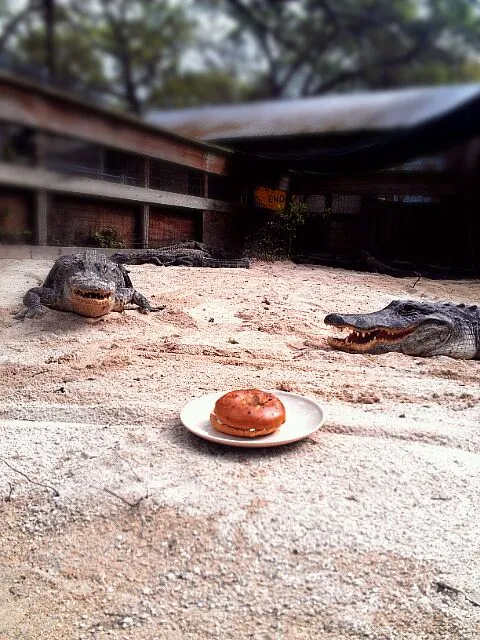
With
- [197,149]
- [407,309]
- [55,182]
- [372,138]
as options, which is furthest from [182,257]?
[55,182]

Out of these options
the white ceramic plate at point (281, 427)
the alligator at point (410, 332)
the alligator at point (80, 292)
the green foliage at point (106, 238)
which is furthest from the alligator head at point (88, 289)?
the green foliage at point (106, 238)

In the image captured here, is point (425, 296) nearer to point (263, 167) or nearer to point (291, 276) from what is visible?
point (291, 276)

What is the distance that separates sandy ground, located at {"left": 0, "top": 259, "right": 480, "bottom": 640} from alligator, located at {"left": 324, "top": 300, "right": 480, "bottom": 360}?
1023 mm

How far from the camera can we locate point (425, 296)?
405 inches

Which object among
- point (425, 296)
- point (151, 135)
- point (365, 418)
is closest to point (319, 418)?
point (365, 418)

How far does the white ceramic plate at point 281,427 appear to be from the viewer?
115 inches

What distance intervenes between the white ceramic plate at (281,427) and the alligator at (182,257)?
16.7 feet

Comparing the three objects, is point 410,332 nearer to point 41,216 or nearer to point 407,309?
point 407,309

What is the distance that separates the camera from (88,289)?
6.30 m

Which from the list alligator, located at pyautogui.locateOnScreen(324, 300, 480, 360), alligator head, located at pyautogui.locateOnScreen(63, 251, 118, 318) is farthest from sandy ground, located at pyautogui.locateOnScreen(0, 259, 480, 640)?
alligator head, located at pyautogui.locateOnScreen(63, 251, 118, 318)

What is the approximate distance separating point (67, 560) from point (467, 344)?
16.1 ft

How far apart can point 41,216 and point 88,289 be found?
19.5 feet

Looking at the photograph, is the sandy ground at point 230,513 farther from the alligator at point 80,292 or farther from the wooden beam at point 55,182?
the alligator at point 80,292

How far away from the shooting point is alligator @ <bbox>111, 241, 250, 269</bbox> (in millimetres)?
8695
